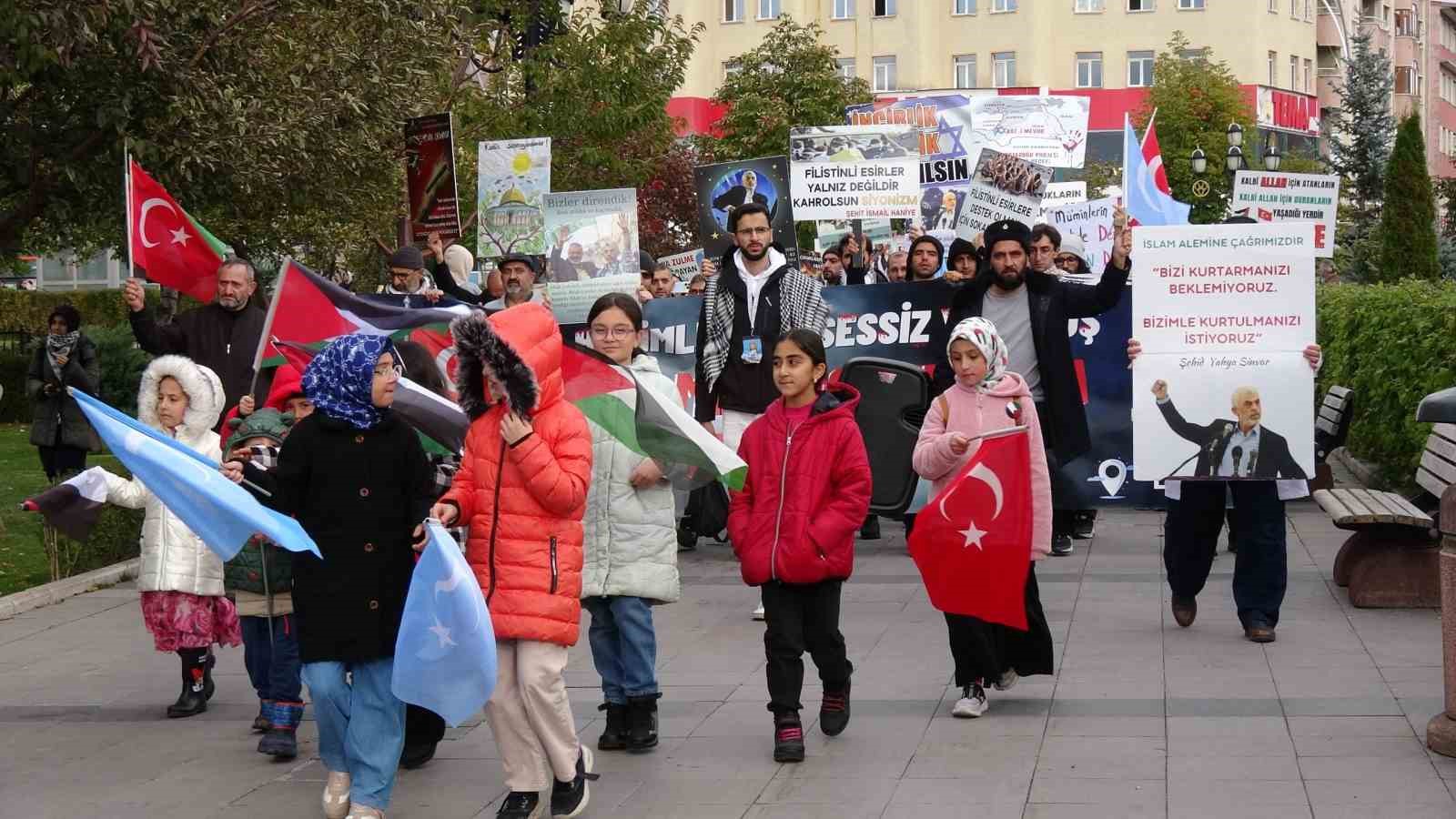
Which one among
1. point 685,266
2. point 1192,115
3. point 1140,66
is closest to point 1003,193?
point 685,266

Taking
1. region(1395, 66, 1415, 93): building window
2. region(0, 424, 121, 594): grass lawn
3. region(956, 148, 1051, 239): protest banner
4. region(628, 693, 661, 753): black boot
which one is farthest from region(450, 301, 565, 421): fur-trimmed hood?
region(1395, 66, 1415, 93): building window

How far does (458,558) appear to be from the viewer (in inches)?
229

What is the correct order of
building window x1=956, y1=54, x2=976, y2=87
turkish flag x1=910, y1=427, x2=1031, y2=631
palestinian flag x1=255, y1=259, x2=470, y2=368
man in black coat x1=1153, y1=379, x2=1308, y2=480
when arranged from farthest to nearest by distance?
building window x1=956, y1=54, x2=976, y2=87 → man in black coat x1=1153, y1=379, x2=1308, y2=480 → palestinian flag x1=255, y1=259, x2=470, y2=368 → turkish flag x1=910, y1=427, x2=1031, y2=631

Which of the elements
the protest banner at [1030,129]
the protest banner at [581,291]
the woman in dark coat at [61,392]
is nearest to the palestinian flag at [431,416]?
the protest banner at [581,291]

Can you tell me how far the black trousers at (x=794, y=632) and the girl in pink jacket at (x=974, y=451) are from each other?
2.23ft

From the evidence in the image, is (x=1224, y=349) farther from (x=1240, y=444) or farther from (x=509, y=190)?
(x=509, y=190)

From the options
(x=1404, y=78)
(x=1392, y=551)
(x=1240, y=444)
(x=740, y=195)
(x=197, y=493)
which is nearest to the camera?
(x=197, y=493)

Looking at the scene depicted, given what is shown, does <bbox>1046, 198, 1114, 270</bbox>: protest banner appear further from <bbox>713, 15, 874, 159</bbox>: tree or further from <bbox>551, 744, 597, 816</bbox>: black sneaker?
<bbox>713, 15, 874, 159</bbox>: tree

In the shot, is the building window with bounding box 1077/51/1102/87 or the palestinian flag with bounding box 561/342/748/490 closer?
the palestinian flag with bounding box 561/342/748/490

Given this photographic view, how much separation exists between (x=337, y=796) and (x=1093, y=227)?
14457 mm

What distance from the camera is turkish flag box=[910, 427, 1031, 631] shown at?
7625 mm

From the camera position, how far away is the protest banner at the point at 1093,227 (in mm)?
19516

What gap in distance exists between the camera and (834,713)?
7.40m

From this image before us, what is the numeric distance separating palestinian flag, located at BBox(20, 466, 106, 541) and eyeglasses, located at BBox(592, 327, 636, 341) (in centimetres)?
186
